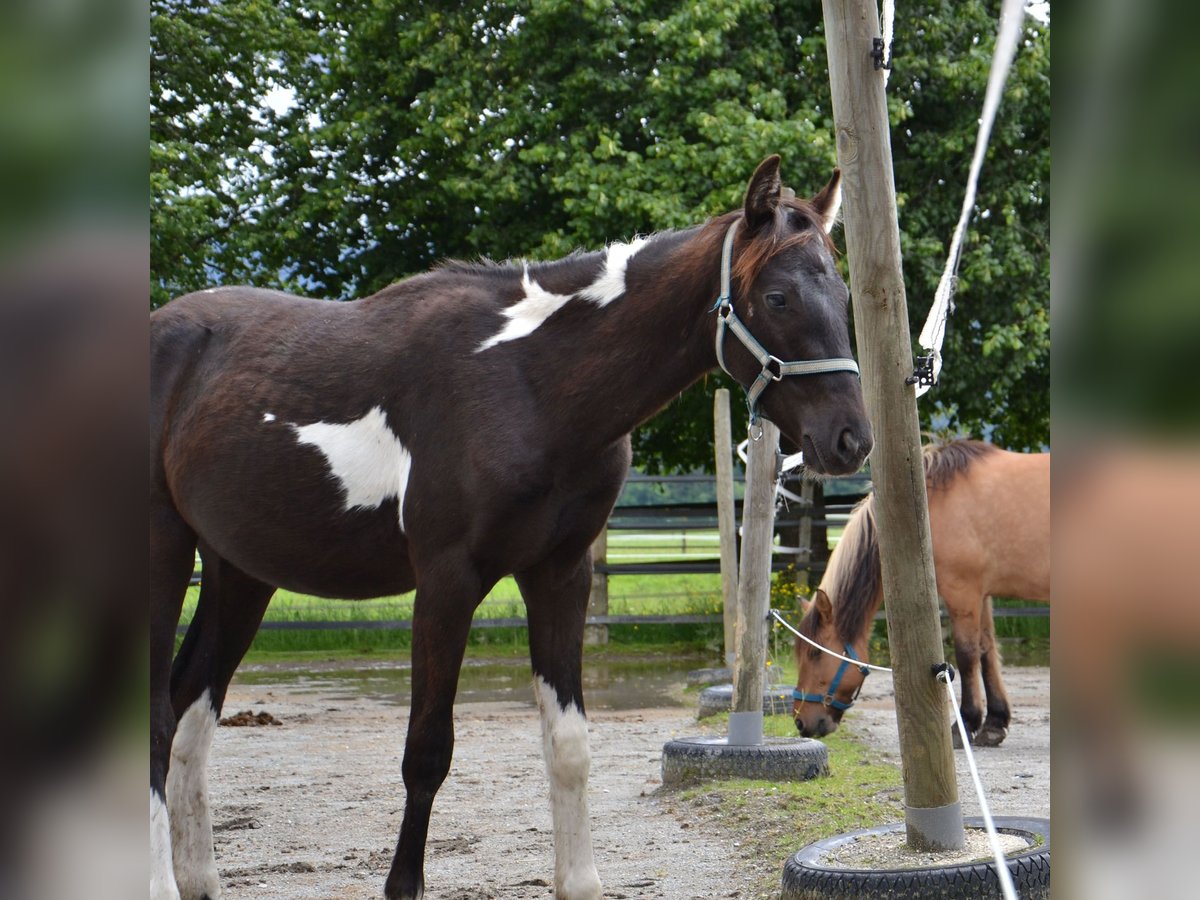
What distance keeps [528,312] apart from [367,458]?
0.64 meters

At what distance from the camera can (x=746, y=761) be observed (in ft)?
18.6

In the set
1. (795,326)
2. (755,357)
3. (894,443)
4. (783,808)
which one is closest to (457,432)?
(755,357)

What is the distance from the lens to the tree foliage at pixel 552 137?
11.9 meters

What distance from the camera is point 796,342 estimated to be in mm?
3068

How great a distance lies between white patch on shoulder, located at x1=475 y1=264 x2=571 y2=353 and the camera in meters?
3.48

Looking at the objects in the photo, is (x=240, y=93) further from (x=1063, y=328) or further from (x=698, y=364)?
(x=1063, y=328)

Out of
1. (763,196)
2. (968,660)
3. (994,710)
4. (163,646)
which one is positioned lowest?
(994,710)

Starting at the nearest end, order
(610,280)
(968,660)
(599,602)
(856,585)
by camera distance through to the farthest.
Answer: (610,280) → (856,585) → (968,660) → (599,602)

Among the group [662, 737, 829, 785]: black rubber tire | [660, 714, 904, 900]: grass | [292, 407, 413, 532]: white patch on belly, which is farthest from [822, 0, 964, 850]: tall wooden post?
[662, 737, 829, 785]: black rubber tire

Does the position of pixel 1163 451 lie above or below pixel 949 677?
above

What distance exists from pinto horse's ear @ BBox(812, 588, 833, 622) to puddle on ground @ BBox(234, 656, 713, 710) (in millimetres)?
2692

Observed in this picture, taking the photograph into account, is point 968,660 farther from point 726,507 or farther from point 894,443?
point 894,443

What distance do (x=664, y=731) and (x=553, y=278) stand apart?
515cm

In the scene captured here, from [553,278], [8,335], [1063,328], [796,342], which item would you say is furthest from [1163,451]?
[553,278]
